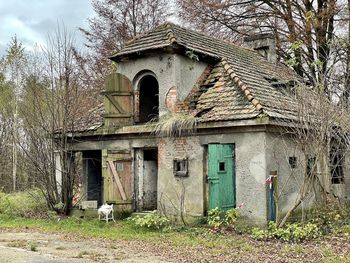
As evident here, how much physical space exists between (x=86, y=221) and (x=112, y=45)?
16.0 meters

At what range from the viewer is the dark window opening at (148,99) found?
669 inches

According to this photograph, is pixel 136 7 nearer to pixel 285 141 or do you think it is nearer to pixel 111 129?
pixel 111 129

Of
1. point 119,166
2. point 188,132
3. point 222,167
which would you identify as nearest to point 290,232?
point 222,167

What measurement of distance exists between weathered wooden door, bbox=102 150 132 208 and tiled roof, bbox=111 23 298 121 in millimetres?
3147

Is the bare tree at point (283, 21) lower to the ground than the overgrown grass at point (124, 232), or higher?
higher

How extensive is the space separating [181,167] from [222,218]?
2.11 metres

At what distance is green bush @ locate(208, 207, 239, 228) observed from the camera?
12976 millimetres

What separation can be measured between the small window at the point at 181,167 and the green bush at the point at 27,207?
17.1 ft

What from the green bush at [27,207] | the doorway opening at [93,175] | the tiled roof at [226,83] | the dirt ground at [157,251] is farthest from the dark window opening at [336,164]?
the green bush at [27,207]

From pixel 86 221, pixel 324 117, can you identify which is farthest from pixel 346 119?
pixel 86 221

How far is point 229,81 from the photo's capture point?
49.4ft

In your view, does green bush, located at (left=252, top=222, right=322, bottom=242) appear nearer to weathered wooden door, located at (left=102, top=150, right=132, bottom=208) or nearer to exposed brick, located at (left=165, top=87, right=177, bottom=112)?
exposed brick, located at (left=165, top=87, right=177, bottom=112)

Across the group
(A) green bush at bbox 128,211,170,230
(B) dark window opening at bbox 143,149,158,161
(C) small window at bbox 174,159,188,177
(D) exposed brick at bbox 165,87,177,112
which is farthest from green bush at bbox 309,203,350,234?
(B) dark window opening at bbox 143,149,158,161

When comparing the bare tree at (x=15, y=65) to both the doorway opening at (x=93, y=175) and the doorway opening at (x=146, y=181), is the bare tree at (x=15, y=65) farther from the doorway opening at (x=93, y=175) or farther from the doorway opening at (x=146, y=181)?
the doorway opening at (x=146, y=181)
